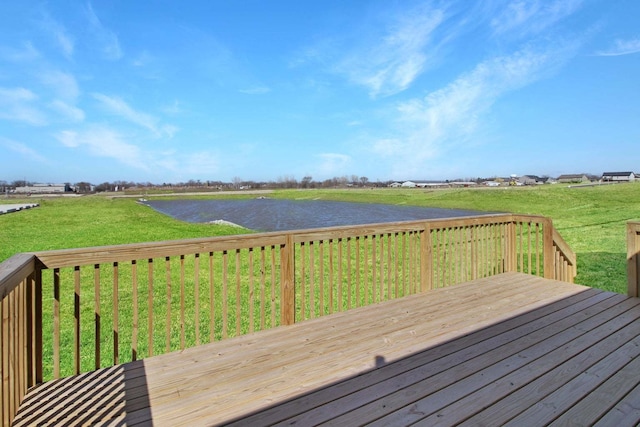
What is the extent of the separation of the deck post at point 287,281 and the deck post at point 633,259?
12.5 ft

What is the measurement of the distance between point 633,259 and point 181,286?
15.9ft

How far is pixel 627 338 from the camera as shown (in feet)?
8.52

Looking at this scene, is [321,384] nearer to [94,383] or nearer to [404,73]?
[94,383]

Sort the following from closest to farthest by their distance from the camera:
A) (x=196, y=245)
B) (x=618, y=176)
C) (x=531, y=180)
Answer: (x=196, y=245) < (x=618, y=176) < (x=531, y=180)

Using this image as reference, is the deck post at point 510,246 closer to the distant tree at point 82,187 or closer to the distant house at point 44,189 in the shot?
Answer: the distant house at point 44,189

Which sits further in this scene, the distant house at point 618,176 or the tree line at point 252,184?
the tree line at point 252,184

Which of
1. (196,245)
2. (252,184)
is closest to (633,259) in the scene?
(196,245)

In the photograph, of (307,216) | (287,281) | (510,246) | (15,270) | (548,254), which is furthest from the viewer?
(307,216)

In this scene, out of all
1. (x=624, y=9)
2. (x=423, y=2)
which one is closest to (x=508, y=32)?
(x=624, y=9)

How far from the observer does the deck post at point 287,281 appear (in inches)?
121

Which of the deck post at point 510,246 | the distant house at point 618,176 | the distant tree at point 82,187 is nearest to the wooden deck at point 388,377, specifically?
the deck post at point 510,246

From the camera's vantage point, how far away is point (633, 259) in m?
3.69

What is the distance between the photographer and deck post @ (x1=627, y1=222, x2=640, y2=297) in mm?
3621

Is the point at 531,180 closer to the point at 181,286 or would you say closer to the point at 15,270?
the point at 181,286
